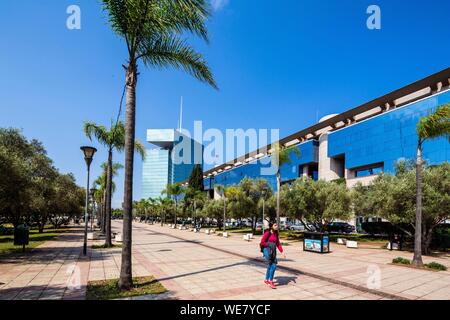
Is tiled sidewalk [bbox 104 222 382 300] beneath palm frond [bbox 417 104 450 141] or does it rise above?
beneath

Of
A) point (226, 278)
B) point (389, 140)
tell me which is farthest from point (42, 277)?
point (389, 140)

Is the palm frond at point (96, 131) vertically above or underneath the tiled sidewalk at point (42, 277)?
above

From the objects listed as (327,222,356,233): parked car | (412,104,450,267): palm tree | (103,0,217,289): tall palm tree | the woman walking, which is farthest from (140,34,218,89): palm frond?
(327,222,356,233): parked car

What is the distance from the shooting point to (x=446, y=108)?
544 inches

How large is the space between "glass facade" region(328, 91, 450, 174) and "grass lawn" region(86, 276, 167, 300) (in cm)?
4041

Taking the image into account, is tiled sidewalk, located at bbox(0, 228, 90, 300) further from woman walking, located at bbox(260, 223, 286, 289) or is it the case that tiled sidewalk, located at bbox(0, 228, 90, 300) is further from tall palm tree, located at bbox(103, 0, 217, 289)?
woman walking, located at bbox(260, 223, 286, 289)

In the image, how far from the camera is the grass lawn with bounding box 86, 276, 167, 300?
799 centimetres

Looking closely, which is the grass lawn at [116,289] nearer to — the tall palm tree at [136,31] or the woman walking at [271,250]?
the tall palm tree at [136,31]

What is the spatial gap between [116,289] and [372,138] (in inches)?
2078

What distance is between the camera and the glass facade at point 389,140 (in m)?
41.5

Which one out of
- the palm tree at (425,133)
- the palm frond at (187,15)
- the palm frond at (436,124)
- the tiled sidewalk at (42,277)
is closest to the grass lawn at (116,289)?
the tiled sidewalk at (42,277)

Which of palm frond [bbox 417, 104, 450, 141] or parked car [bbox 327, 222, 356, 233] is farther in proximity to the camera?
parked car [bbox 327, 222, 356, 233]

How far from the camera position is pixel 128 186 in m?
9.07
